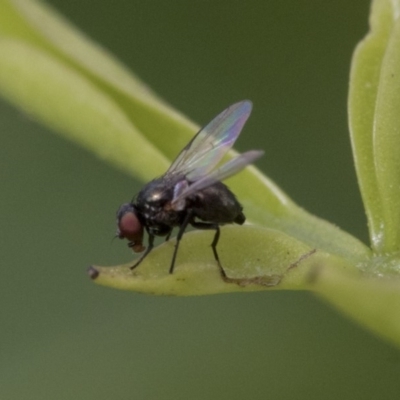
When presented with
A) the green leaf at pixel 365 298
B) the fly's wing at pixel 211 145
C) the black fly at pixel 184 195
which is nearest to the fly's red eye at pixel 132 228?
the black fly at pixel 184 195

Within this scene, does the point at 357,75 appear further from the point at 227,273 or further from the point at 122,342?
the point at 122,342

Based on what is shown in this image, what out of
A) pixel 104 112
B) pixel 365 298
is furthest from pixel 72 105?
pixel 365 298

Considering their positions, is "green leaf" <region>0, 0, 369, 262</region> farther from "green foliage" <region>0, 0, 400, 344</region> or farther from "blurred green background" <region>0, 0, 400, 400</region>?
"blurred green background" <region>0, 0, 400, 400</region>

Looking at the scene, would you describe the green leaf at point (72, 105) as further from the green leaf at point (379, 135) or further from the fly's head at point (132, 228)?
the green leaf at point (379, 135)

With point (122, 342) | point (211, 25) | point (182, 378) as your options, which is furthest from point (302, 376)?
point (211, 25)

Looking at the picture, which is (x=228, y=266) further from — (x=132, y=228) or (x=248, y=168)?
(x=132, y=228)

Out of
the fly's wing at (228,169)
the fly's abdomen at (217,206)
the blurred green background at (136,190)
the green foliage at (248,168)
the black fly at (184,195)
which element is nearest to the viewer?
the green foliage at (248,168)

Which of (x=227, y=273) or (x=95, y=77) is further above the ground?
(x=95, y=77)
